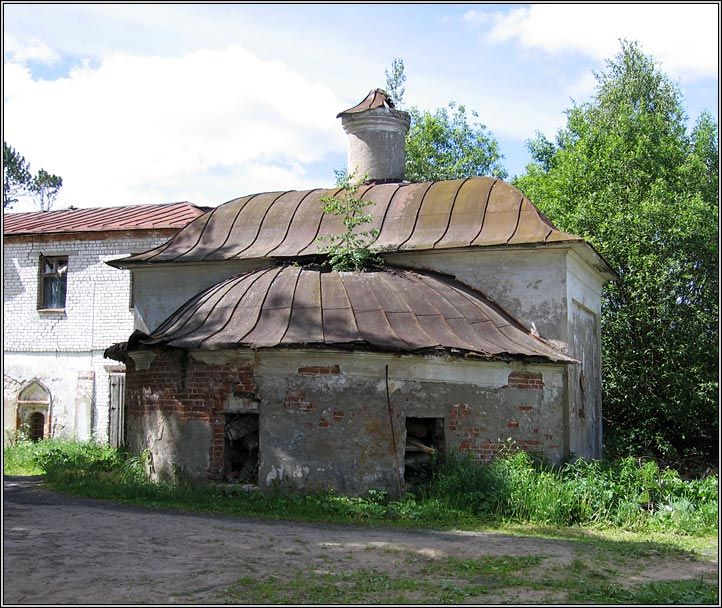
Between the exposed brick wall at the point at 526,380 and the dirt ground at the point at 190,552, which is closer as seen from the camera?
the dirt ground at the point at 190,552

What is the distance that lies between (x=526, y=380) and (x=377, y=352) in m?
2.27

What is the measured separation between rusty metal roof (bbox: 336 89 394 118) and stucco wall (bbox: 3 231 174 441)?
19.0 feet

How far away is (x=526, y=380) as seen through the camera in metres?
11.9

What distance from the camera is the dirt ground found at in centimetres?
617

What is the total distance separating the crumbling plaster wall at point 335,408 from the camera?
1104 cm

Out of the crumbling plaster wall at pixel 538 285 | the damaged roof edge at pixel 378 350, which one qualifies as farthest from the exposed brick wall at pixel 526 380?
the crumbling plaster wall at pixel 538 285

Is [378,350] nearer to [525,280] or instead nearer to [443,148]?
[525,280]

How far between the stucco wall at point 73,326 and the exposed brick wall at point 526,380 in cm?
1079

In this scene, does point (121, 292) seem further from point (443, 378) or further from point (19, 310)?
point (443, 378)

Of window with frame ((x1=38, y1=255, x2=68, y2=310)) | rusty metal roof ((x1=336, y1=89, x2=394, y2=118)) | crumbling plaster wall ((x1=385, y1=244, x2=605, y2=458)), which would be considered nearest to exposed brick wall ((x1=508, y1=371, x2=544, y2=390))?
crumbling plaster wall ((x1=385, y1=244, x2=605, y2=458))

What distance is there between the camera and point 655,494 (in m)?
10.8

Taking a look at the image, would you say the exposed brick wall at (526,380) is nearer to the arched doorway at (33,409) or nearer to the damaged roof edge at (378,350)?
the damaged roof edge at (378,350)

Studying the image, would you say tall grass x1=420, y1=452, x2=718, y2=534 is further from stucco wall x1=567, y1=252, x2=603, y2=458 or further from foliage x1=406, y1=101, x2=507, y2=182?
foliage x1=406, y1=101, x2=507, y2=182

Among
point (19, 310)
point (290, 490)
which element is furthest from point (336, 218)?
point (19, 310)
